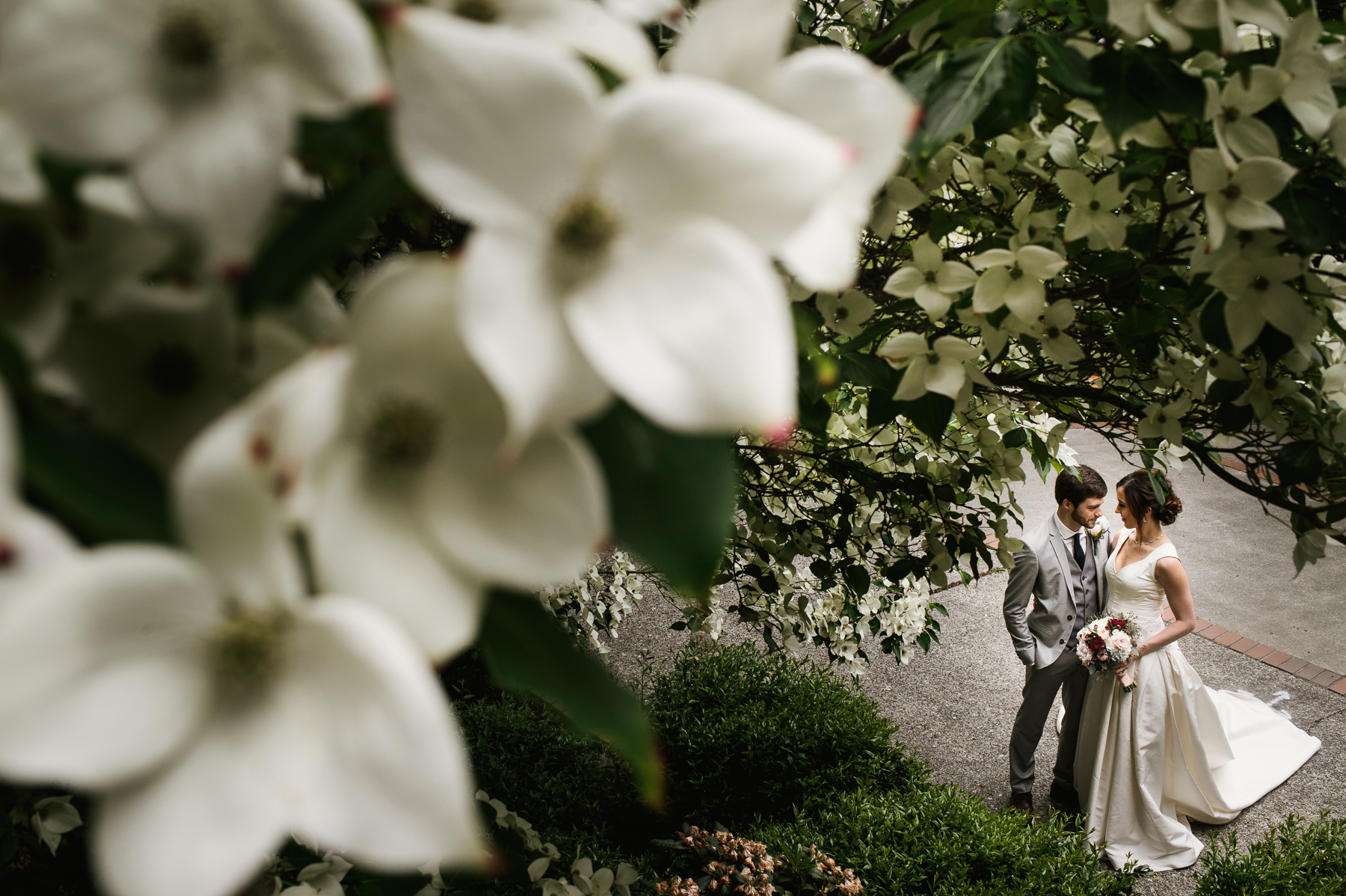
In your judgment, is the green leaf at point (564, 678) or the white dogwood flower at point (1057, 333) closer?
the green leaf at point (564, 678)

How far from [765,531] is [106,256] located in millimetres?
1779

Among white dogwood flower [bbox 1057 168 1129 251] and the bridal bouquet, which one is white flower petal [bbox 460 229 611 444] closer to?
white dogwood flower [bbox 1057 168 1129 251]

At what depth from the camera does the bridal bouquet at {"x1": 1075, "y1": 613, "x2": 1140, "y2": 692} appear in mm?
3662

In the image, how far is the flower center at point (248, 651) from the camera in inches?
6.5

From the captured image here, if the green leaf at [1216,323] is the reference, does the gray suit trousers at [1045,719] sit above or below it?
below

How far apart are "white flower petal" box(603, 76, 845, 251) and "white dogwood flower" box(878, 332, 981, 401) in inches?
29.5

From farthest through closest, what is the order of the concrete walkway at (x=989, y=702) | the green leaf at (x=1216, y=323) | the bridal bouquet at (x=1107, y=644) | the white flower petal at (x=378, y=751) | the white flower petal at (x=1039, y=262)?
1. the concrete walkway at (x=989, y=702)
2. the bridal bouquet at (x=1107, y=644)
3. the white flower petal at (x=1039, y=262)
4. the green leaf at (x=1216, y=323)
5. the white flower petal at (x=378, y=751)

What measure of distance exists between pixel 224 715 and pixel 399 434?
65mm

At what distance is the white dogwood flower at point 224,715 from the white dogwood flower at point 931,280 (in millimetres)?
857

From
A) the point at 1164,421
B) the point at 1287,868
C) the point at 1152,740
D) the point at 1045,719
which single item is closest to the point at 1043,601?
the point at 1045,719

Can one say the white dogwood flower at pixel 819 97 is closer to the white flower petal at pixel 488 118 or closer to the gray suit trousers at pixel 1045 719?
the white flower petal at pixel 488 118

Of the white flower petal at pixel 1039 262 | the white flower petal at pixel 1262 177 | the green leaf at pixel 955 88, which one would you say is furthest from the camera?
the white flower petal at pixel 1039 262

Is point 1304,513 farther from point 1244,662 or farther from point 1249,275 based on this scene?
point 1244,662

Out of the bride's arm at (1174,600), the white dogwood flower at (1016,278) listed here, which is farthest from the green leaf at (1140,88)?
the bride's arm at (1174,600)
